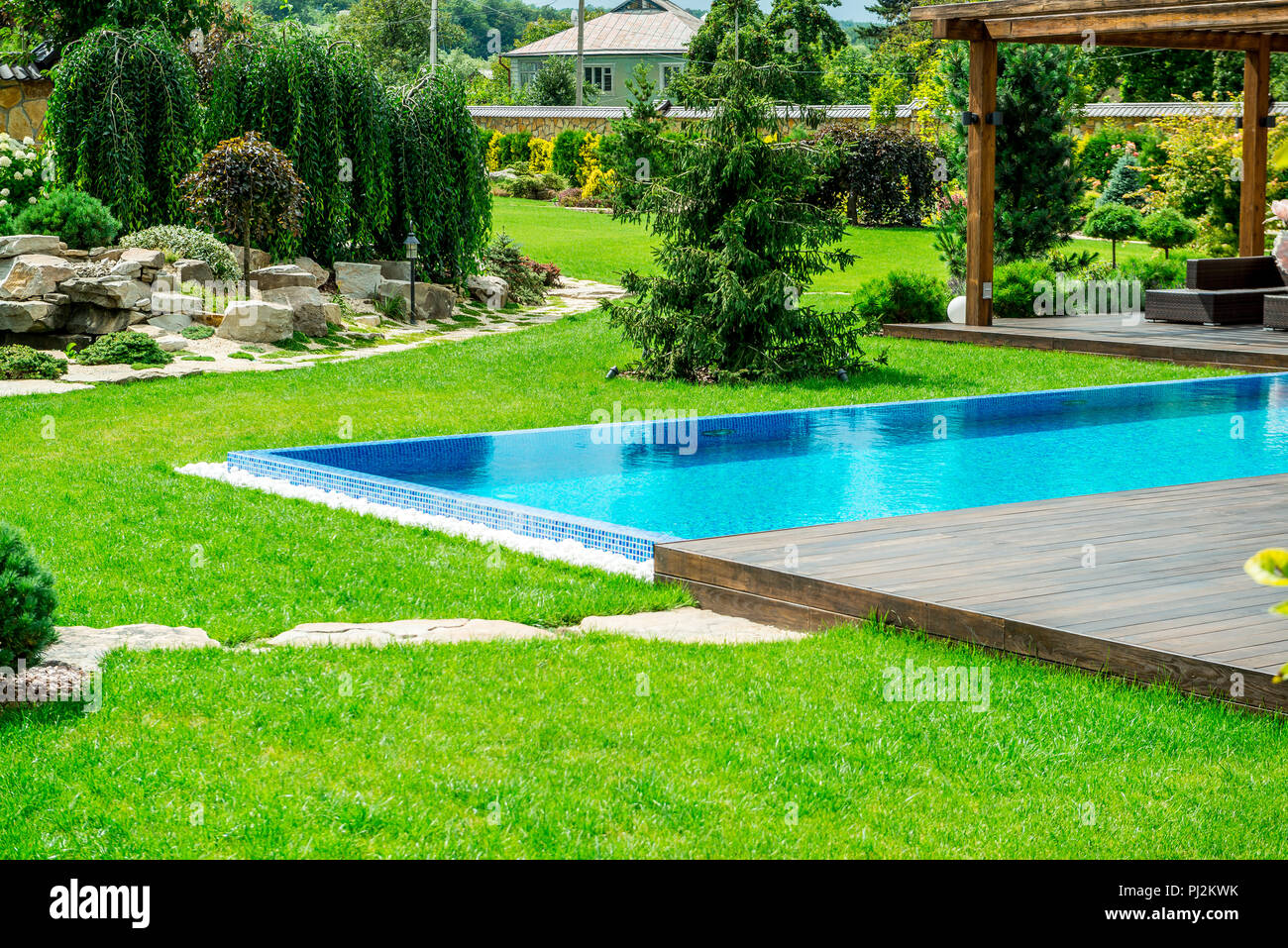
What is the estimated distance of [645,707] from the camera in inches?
185

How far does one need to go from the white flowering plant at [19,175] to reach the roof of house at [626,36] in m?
52.6

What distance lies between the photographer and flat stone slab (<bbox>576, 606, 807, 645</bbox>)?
18.8 feet

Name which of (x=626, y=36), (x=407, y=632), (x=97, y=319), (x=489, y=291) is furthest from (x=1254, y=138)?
(x=626, y=36)

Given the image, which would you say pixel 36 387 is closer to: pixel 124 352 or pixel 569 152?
pixel 124 352

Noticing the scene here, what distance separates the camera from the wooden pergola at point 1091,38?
49.5 ft

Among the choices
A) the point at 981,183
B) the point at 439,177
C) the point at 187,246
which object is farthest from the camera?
the point at 439,177

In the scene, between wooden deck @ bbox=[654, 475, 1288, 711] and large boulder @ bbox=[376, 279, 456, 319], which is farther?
large boulder @ bbox=[376, 279, 456, 319]

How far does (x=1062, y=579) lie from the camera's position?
5777 mm

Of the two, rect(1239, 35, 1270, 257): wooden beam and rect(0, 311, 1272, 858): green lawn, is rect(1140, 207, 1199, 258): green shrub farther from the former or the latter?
rect(0, 311, 1272, 858): green lawn

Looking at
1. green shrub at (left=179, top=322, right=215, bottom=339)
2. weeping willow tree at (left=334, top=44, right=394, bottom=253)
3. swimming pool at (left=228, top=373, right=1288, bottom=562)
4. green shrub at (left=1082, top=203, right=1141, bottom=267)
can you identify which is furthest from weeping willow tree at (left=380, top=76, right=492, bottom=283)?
green shrub at (left=1082, top=203, right=1141, bottom=267)

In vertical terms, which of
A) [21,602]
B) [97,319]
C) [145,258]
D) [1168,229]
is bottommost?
[21,602]

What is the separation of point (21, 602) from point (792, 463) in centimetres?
681

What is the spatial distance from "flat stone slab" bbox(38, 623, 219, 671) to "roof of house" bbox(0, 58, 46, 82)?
699 inches

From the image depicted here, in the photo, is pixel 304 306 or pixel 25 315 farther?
pixel 304 306
